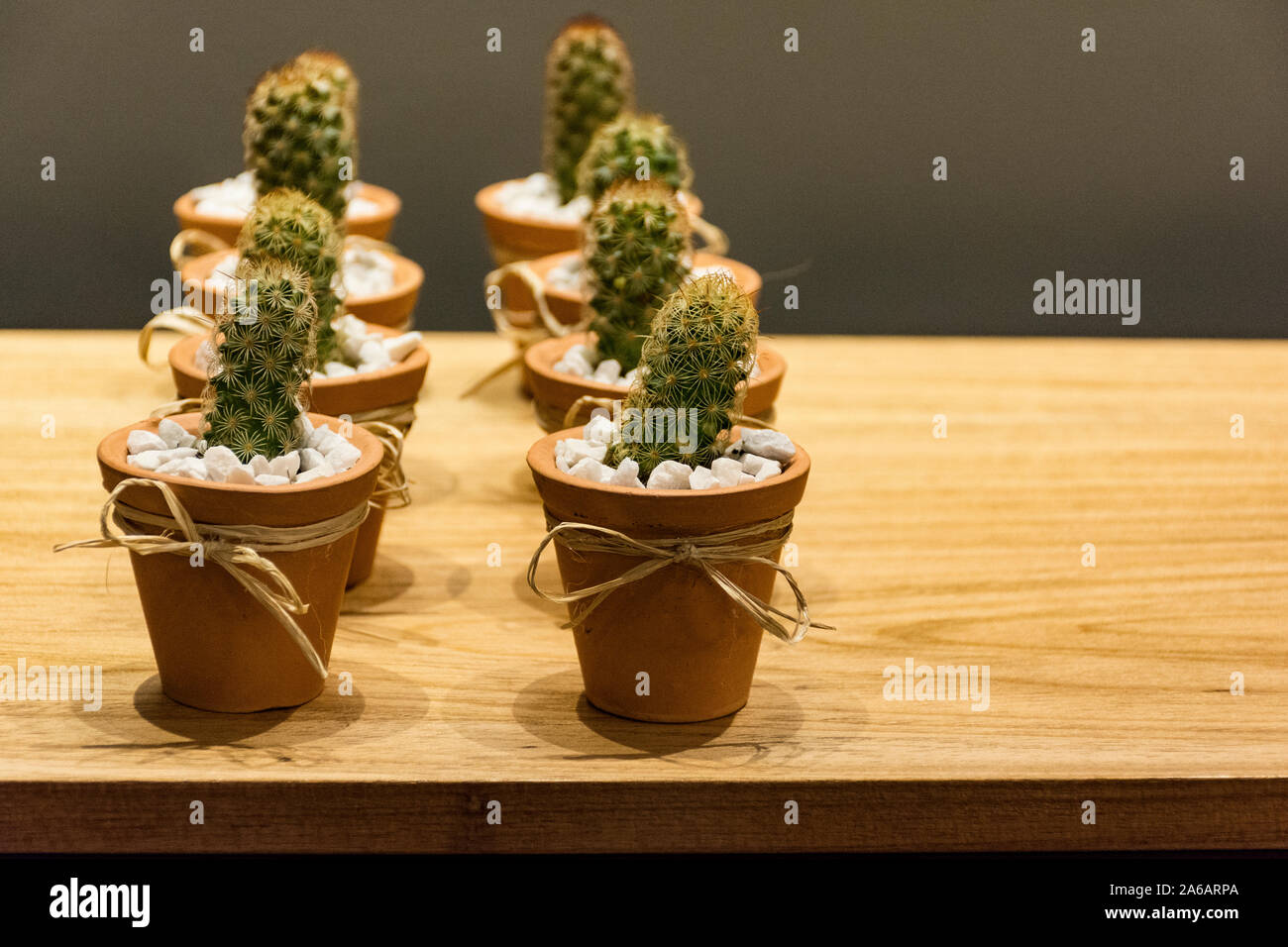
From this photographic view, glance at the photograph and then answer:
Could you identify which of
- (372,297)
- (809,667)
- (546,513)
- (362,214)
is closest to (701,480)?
(546,513)

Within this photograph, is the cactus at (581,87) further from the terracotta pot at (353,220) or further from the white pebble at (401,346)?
the white pebble at (401,346)

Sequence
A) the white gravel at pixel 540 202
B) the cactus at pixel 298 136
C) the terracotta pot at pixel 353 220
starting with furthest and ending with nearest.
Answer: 1. the white gravel at pixel 540 202
2. the terracotta pot at pixel 353 220
3. the cactus at pixel 298 136

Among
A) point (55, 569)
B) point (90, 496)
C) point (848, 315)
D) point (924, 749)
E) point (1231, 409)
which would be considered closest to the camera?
point (924, 749)

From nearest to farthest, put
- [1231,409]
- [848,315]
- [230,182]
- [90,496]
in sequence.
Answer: [90,496], [1231,409], [230,182], [848,315]

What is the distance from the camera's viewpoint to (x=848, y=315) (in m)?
2.72

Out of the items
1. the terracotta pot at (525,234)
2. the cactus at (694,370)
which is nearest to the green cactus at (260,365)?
the cactus at (694,370)

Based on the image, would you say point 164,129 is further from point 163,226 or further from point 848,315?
point 848,315

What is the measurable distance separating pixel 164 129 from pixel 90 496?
1.15 m

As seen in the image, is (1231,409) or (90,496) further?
(1231,409)

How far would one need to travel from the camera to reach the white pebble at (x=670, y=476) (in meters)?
1.11

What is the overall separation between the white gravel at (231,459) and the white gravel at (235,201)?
31.8 inches

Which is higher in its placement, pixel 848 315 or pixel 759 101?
pixel 759 101

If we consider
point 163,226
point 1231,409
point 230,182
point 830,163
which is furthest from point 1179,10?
point 163,226
